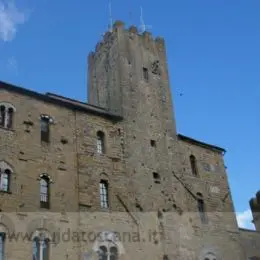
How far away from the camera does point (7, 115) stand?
21578mm

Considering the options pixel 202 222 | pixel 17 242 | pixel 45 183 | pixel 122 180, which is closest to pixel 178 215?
pixel 202 222

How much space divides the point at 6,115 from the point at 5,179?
10.3 ft

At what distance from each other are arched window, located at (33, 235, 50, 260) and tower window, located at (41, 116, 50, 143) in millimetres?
4765

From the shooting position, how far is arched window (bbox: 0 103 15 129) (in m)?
21.3

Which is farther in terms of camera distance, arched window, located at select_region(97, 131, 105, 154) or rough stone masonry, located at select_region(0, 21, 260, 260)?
arched window, located at select_region(97, 131, 105, 154)

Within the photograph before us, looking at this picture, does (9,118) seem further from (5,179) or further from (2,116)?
(5,179)

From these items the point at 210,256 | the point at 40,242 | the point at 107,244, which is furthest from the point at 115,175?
the point at 210,256

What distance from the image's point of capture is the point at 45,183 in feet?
69.3

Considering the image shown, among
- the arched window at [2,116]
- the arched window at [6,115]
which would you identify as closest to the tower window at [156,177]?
the arched window at [6,115]

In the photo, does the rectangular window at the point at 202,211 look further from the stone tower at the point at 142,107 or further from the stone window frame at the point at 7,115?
the stone window frame at the point at 7,115

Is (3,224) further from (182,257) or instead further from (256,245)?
(256,245)

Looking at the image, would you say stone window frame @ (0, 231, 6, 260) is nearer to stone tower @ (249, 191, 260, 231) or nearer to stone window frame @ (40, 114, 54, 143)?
stone window frame @ (40, 114, 54, 143)

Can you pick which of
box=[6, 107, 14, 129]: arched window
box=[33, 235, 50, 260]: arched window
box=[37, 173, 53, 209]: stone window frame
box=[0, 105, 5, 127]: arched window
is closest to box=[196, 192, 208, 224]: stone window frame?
box=[37, 173, 53, 209]: stone window frame

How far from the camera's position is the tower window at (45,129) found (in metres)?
22.2
